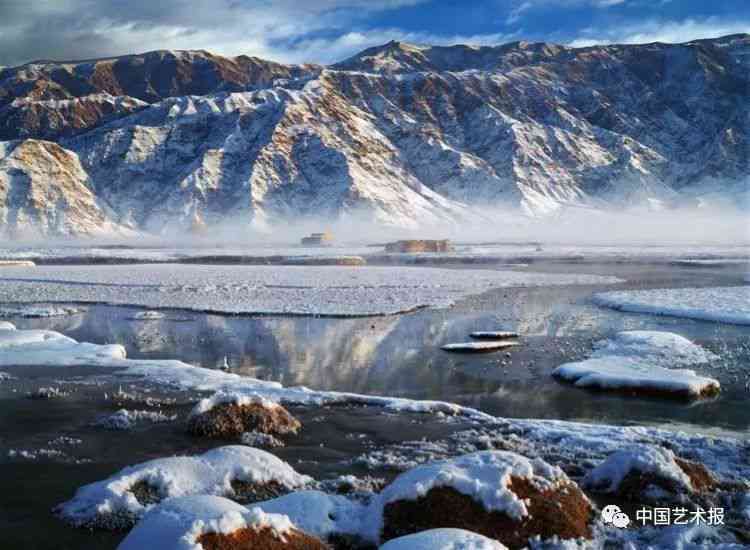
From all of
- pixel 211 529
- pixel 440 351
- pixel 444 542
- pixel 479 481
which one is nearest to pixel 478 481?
pixel 479 481

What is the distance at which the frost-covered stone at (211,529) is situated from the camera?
27.1ft

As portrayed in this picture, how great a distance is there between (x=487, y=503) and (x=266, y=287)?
38.8 m

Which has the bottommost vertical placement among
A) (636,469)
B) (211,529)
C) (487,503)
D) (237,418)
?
(237,418)

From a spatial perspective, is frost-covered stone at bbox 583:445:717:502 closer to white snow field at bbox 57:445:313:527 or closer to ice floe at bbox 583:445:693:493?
ice floe at bbox 583:445:693:493

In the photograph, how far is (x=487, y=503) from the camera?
10086mm

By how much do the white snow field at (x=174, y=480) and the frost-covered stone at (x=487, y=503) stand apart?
2.35m

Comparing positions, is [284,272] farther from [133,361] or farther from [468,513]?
[468,513]

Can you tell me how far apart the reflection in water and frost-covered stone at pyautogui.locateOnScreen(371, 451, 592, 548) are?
7091 millimetres

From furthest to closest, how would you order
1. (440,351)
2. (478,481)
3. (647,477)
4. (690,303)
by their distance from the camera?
Result: (690,303) → (440,351) → (647,477) → (478,481)

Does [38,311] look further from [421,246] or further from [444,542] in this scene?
[421,246]

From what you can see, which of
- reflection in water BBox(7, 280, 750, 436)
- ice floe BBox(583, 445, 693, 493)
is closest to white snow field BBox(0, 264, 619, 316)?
reflection in water BBox(7, 280, 750, 436)

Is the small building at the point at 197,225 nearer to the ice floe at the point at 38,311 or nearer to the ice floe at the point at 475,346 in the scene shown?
the ice floe at the point at 38,311

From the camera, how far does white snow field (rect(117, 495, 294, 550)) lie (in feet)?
27.0

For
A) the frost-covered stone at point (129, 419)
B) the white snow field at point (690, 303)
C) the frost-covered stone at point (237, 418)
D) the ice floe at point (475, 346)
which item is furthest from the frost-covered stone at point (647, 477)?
the white snow field at point (690, 303)
